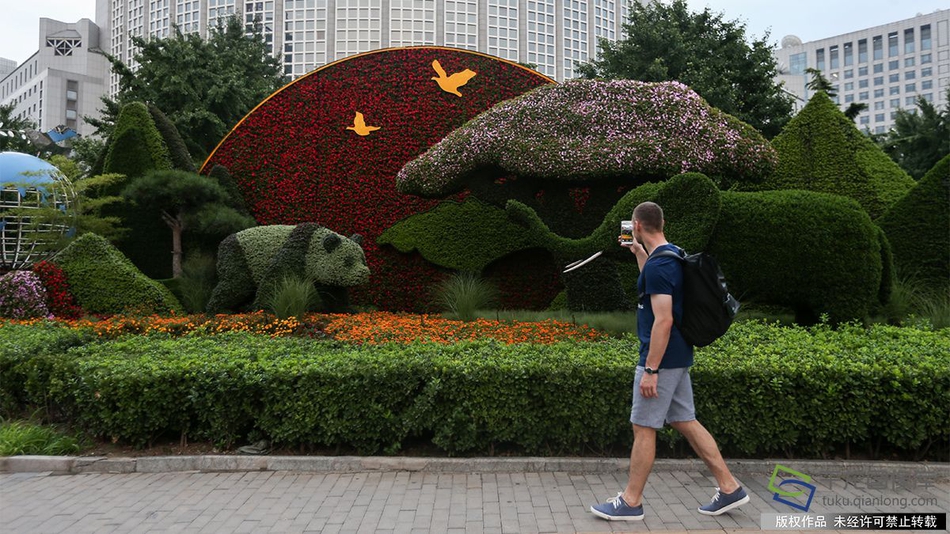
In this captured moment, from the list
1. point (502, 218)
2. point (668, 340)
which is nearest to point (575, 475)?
point (668, 340)

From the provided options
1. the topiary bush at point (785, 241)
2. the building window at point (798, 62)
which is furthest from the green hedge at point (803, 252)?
the building window at point (798, 62)

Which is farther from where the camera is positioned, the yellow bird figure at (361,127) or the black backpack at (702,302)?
the yellow bird figure at (361,127)

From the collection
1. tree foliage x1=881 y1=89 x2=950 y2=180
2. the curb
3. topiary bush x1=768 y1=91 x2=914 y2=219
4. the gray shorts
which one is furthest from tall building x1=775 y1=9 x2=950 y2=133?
the gray shorts

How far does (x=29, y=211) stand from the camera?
1005 centimetres

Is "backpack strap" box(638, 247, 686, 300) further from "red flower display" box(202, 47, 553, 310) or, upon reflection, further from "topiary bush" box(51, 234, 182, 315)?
"topiary bush" box(51, 234, 182, 315)

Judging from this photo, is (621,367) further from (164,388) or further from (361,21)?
(361,21)

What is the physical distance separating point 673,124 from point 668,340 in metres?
5.96

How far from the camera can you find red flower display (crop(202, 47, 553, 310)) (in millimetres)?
11867

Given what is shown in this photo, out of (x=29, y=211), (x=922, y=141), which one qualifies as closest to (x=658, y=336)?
(x=29, y=211)

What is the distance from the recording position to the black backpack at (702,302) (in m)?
3.36

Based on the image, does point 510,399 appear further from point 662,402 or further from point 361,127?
point 361,127

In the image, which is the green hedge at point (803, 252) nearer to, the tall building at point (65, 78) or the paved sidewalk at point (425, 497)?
the paved sidewalk at point (425, 497)

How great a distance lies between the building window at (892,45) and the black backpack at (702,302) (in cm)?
10403

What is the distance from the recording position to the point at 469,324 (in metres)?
7.96
